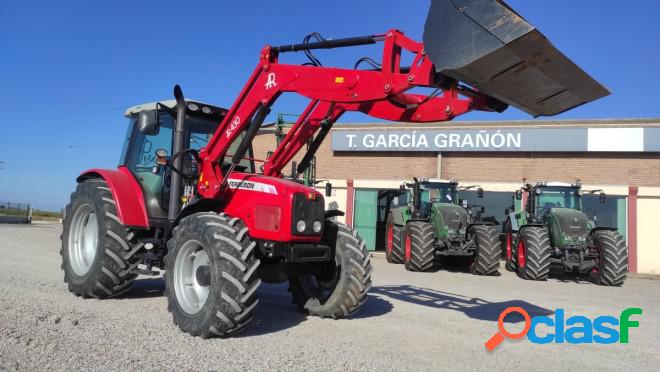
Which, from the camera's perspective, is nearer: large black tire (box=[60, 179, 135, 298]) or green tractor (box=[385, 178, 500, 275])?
large black tire (box=[60, 179, 135, 298])

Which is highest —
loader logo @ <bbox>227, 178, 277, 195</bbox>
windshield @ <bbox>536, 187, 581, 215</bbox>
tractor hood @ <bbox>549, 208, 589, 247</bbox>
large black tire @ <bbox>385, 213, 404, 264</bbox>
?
windshield @ <bbox>536, 187, 581, 215</bbox>

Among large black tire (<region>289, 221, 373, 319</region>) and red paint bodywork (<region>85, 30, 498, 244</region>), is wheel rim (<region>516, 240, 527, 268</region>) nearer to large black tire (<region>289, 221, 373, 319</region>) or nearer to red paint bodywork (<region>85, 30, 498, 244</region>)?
large black tire (<region>289, 221, 373, 319</region>)

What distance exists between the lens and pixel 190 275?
5480 millimetres

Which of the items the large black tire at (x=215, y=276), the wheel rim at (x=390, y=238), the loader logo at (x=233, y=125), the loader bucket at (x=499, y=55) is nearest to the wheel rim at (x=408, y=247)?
the wheel rim at (x=390, y=238)

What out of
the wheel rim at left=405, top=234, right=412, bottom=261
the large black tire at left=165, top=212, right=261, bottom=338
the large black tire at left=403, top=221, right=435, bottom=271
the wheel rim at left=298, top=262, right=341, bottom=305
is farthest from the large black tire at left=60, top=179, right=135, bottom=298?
the wheel rim at left=405, top=234, right=412, bottom=261

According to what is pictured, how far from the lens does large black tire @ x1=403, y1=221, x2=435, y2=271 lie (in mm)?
12570

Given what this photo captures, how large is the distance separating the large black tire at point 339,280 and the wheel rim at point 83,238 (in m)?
3.02

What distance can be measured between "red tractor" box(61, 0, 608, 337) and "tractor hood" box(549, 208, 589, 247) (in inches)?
334

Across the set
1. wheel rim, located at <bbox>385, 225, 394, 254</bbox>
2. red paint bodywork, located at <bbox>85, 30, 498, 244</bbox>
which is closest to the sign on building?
wheel rim, located at <bbox>385, 225, 394, 254</bbox>

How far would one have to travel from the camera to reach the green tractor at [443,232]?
41.6 feet

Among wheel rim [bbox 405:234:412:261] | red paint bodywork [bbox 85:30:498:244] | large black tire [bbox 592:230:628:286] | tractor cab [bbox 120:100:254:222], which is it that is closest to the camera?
red paint bodywork [bbox 85:30:498:244]

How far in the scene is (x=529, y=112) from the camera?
4965mm

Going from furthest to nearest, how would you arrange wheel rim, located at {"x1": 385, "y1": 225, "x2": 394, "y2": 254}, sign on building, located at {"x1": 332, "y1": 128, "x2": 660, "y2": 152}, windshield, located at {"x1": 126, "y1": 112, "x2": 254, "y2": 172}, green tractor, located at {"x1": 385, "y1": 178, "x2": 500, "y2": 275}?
sign on building, located at {"x1": 332, "y1": 128, "x2": 660, "y2": 152} → wheel rim, located at {"x1": 385, "y1": 225, "x2": 394, "y2": 254} → green tractor, located at {"x1": 385, "y1": 178, "x2": 500, "y2": 275} → windshield, located at {"x1": 126, "y1": 112, "x2": 254, "y2": 172}

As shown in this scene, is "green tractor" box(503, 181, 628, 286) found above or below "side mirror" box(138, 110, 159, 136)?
below
